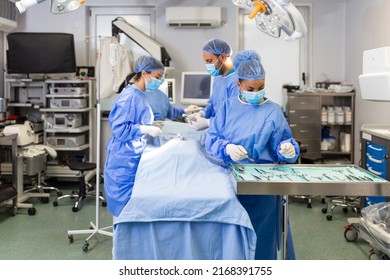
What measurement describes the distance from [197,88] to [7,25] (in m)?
2.66

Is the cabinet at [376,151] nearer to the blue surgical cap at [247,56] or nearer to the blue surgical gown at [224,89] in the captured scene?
the blue surgical gown at [224,89]

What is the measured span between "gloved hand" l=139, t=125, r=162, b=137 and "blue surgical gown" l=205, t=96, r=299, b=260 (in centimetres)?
75

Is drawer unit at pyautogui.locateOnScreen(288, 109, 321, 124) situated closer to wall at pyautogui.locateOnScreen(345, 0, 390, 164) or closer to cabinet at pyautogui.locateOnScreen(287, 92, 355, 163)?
cabinet at pyautogui.locateOnScreen(287, 92, 355, 163)

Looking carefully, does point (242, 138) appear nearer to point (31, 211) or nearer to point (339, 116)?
point (31, 211)

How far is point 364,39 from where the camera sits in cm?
519

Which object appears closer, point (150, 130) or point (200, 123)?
point (150, 130)

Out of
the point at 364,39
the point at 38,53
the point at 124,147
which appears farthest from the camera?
the point at 38,53

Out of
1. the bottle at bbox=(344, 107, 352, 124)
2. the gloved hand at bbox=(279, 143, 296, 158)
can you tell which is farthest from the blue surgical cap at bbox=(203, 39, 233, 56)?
the bottle at bbox=(344, 107, 352, 124)

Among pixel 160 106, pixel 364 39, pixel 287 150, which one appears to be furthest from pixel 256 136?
pixel 364 39

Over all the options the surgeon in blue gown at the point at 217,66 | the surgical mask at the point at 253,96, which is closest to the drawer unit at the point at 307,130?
the surgeon in blue gown at the point at 217,66

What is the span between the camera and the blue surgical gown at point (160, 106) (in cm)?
370

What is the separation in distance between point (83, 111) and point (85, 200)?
114 cm

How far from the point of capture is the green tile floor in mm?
3408

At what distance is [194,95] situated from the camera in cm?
→ 482
